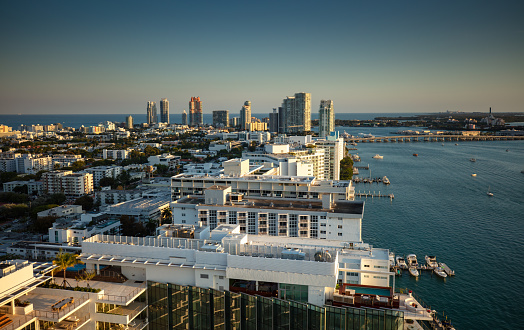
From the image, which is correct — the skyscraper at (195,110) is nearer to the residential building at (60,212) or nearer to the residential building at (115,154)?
the residential building at (115,154)

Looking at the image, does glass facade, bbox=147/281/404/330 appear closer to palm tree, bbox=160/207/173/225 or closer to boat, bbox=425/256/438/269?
boat, bbox=425/256/438/269

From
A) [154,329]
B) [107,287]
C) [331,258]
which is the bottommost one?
[154,329]

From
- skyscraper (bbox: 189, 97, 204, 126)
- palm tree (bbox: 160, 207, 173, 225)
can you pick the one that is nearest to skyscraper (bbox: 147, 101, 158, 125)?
skyscraper (bbox: 189, 97, 204, 126)

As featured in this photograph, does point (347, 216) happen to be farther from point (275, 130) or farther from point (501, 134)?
point (501, 134)

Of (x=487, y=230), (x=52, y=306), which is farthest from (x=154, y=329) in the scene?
(x=487, y=230)

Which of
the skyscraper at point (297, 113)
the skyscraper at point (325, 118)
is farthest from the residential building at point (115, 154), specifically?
the skyscraper at point (297, 113)

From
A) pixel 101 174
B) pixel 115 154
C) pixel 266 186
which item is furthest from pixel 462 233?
pixel 115 154
